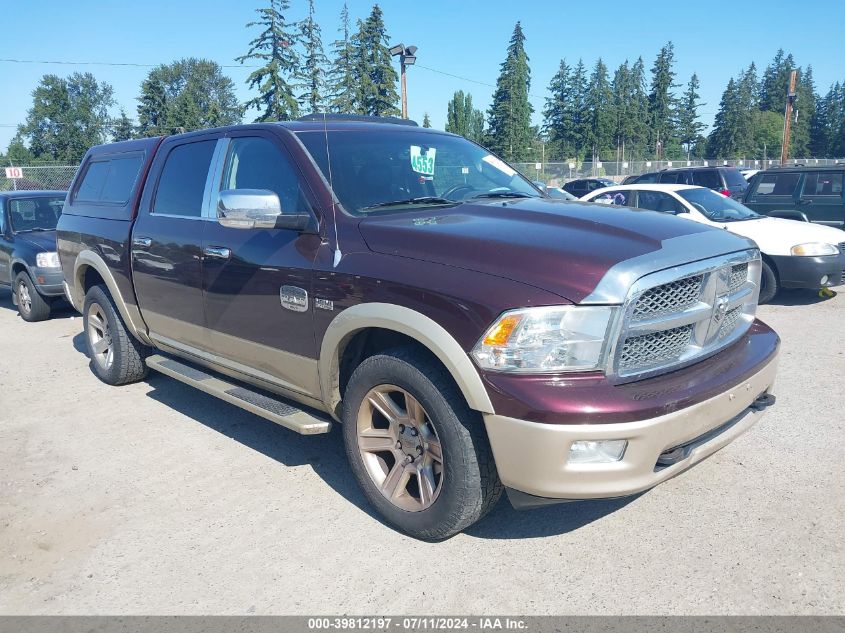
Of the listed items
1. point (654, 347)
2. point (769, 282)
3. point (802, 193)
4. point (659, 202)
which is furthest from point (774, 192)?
point (654, 347)

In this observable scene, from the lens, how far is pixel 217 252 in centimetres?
407

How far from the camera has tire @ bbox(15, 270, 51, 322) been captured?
29.4ft

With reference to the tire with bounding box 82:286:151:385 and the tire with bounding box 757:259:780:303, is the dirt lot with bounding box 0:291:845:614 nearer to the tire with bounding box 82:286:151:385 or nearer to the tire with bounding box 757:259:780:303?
the tire with bounding box 82:286:151:385

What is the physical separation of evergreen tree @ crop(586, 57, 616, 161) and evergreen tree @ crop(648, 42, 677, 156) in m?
6.50

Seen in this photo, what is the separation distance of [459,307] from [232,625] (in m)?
1.59

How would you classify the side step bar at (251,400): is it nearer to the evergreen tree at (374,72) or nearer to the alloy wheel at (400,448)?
the alloy wheel at (400,448)

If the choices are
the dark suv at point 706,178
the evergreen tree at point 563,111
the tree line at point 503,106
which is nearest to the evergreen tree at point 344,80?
the tree line at point 503,106

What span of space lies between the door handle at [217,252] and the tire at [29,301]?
239 inches

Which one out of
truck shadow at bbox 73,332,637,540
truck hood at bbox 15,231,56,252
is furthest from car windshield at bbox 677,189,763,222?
truck hood at bbox 15,231,56,252

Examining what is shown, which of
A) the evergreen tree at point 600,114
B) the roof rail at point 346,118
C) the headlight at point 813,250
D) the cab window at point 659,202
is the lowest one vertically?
the headlight at point 813,250

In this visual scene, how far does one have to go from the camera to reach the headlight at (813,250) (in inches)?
327

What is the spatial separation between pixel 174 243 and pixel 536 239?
2.67 m

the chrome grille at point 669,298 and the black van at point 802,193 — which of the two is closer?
the chrome grille at point 669,298

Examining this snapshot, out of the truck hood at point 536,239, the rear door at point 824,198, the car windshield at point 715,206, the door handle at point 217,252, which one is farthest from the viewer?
the rear door at point 824,198
